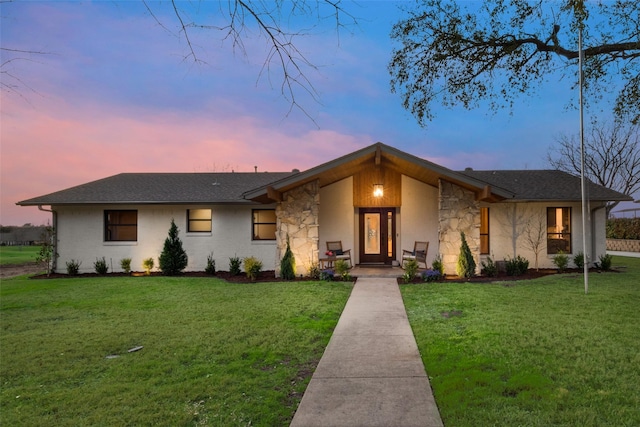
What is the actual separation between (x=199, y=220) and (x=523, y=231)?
1230cm

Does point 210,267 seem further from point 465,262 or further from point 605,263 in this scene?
point 605,263

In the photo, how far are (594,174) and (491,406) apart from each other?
3182 cm

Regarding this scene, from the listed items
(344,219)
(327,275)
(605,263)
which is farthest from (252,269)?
(605,263)

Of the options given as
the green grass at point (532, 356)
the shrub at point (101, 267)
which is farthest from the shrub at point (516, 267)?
the shrub at point (101, 267)

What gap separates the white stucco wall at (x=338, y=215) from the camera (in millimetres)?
13859

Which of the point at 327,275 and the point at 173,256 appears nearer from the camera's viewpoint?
the point at 327,275

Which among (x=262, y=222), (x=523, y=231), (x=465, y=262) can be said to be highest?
(x=262, y=222)

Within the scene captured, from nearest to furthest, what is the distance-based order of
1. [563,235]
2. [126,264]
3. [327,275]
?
[327,275]
[126,264]
[563,235]

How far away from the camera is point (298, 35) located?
106 inches

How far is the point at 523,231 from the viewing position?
565 inches

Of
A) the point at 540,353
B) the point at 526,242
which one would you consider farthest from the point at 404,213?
the point at 540,353

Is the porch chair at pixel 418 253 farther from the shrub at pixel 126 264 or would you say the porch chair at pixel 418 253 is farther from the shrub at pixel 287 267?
the shrub at pixel 126 264

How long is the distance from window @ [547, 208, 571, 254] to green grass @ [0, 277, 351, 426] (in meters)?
9.64

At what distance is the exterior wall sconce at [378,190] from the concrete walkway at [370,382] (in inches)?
274
